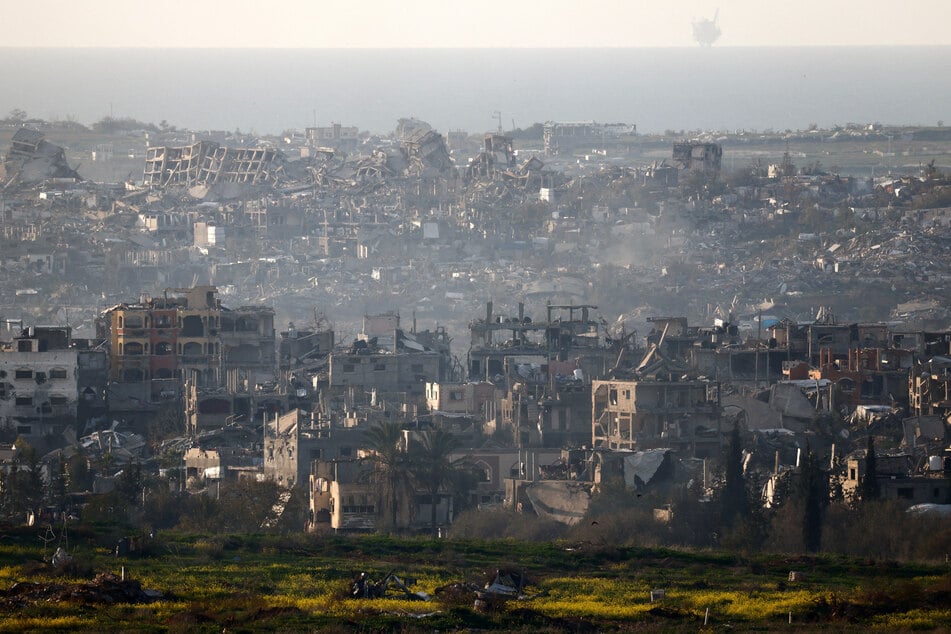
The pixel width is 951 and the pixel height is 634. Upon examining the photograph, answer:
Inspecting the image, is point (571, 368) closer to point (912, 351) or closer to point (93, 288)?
point (912, 351)

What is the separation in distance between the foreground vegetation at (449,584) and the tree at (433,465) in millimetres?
8005

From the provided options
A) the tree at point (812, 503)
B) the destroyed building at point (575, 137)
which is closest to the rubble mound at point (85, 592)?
the tree at point (812, 503)

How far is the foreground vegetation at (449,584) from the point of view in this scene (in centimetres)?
3002

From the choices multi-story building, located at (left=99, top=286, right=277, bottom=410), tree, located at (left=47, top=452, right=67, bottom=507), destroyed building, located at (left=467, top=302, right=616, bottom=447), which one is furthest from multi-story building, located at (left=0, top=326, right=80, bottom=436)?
tree, located at (left=47, top=452, right=67, bottom=507)

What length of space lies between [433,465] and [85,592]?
1636 cm

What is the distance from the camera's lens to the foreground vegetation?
98.5 feet

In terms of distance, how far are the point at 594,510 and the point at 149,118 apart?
152m

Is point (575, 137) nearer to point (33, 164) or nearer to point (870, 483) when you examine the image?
point (33, 164)

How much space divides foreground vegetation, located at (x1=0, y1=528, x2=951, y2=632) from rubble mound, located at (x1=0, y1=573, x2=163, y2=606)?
11cm

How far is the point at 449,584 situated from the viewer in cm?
3259

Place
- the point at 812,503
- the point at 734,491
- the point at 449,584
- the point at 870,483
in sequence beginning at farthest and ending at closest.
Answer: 1. the point at 870,483
2. the point at 734,491
3. the point at 812,503
4. the point at 449,584

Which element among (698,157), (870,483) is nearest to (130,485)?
(870,483)

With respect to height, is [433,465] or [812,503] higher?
[812,503]

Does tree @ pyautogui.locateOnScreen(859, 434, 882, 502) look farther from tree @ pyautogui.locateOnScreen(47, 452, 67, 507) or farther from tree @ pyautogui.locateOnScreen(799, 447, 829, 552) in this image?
tree @ pyautogui.locateOnScreen(47, 452, 67, 507)
